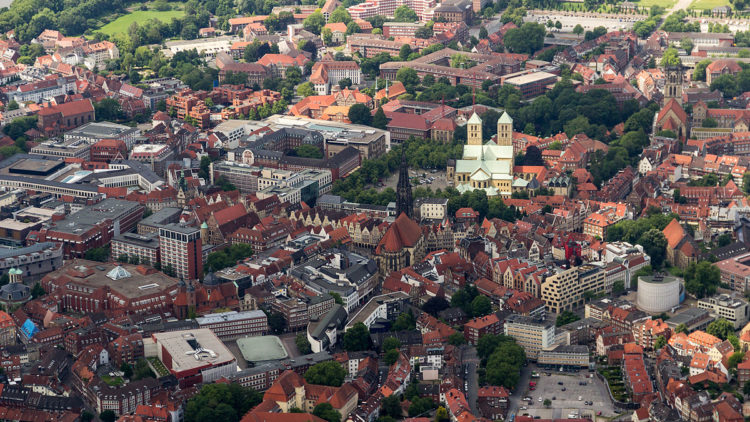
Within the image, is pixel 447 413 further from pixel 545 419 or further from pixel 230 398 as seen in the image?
pixel 230 398

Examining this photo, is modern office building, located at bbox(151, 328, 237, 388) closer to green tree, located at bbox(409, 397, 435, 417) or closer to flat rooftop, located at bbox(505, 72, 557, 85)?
green tree, located at bbox(409, 397, 435, 417)

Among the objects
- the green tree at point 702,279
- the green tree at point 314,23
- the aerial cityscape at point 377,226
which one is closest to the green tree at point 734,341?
the aerial cityscape at point 377,226

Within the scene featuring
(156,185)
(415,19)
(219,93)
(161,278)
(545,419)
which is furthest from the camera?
(415,19)

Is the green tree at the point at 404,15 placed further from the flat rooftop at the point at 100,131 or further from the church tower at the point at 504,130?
A: the church tower at the point at 504,130

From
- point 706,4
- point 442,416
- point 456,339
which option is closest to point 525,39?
point 706,4

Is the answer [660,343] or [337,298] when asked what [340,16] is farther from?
[660,343]

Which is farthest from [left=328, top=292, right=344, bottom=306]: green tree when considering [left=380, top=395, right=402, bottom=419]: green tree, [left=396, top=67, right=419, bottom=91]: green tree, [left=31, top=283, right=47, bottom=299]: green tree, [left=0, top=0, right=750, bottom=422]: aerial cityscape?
[left=396, top=67, right=419, bottom=91]: green tree

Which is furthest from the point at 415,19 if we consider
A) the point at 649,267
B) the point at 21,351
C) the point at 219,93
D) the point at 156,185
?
the point at 21,351
